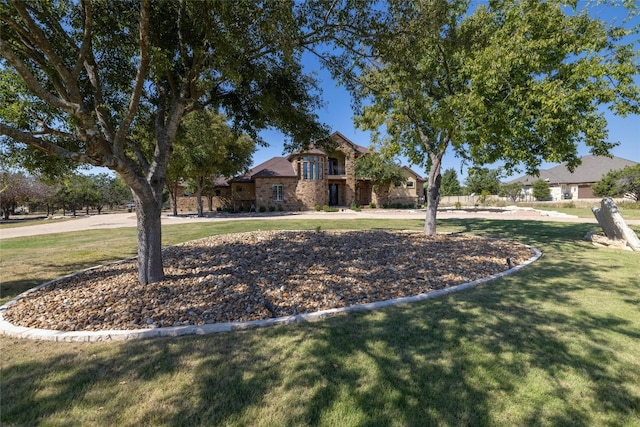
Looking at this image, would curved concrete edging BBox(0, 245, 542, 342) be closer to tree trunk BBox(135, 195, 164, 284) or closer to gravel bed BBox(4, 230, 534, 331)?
gravel bed BBox(4, 230, 534, 331)

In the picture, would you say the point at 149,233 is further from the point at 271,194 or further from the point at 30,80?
the point at 271,194

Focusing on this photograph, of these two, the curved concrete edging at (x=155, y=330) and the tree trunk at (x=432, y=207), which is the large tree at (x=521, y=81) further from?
the curved concrete edging at (x=155, y=330)

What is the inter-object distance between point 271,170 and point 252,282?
90.0ft

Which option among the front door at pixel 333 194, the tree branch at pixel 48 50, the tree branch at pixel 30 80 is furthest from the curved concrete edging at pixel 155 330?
the front door at pixel 333 194

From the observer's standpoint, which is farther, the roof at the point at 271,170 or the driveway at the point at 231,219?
the roof at the point at 271,170

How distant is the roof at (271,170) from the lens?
3077cm

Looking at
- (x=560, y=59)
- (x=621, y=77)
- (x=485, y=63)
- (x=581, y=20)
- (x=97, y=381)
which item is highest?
(x=581, y=20)

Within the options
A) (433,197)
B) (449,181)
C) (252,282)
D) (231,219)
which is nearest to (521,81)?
(433,197)

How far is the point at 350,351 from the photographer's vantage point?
10.1 ft

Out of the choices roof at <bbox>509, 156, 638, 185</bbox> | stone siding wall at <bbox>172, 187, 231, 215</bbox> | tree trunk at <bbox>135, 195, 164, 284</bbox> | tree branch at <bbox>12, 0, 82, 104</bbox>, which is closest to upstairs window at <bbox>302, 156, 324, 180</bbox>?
stone siding wall at <bbox>172, 187, 231, 215</bbox>

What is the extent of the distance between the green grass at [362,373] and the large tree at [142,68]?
2.55 m

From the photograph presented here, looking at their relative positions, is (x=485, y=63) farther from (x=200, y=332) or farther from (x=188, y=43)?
(x=200, y=332)

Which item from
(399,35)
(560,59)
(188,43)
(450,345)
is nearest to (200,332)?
(450,345)

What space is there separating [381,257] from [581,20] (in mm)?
8968
